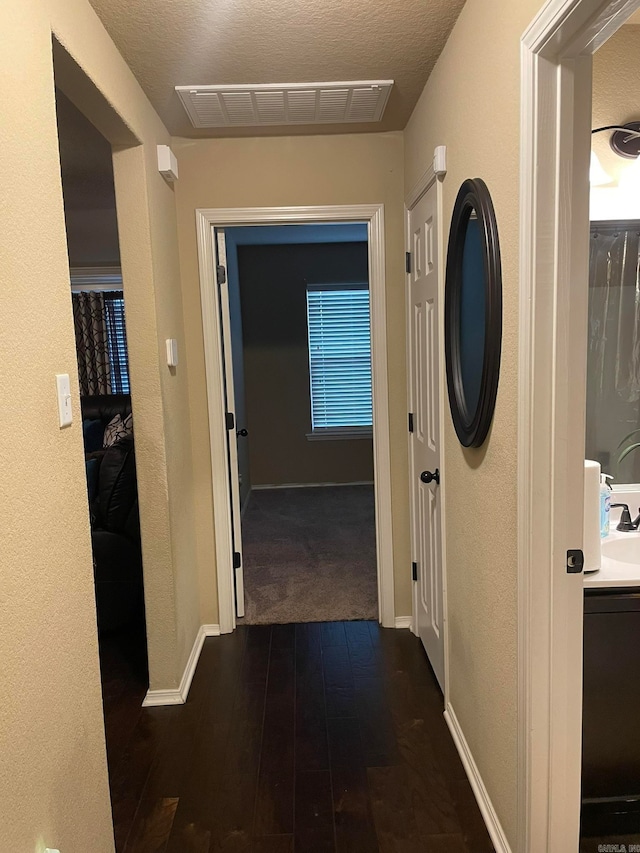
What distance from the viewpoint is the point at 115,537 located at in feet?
9.69

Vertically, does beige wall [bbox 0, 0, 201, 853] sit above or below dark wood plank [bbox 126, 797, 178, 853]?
above

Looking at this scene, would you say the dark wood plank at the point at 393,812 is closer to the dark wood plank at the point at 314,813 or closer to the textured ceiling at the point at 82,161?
the dark wood plank at the point at 314,813

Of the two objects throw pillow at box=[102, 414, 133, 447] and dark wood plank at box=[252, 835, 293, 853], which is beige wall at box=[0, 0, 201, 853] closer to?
dark wood plank at box=[252, 835, 293, 853]

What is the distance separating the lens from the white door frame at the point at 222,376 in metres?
2.87

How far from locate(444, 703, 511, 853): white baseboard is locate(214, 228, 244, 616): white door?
4.33ft

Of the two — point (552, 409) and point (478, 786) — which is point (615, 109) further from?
point (478, 786)

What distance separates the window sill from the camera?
6.21 m

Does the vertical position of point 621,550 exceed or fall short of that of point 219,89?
it falls short

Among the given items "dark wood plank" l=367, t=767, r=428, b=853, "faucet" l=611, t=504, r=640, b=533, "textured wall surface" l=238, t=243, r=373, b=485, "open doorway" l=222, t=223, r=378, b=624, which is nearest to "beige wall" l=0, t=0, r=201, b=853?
"dark wood plank" l=367, t=767, r=428, b=853

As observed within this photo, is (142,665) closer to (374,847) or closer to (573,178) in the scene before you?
(374,847)

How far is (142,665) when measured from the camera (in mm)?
2787

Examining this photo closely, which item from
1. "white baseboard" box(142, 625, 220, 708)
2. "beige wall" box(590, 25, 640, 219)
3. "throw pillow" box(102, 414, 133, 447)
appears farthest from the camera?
"throw pillow" box(102, 414, 133, 447)

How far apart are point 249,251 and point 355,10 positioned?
4302 millimetres

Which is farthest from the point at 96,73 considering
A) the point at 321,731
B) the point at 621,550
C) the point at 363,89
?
the point at 321,731
